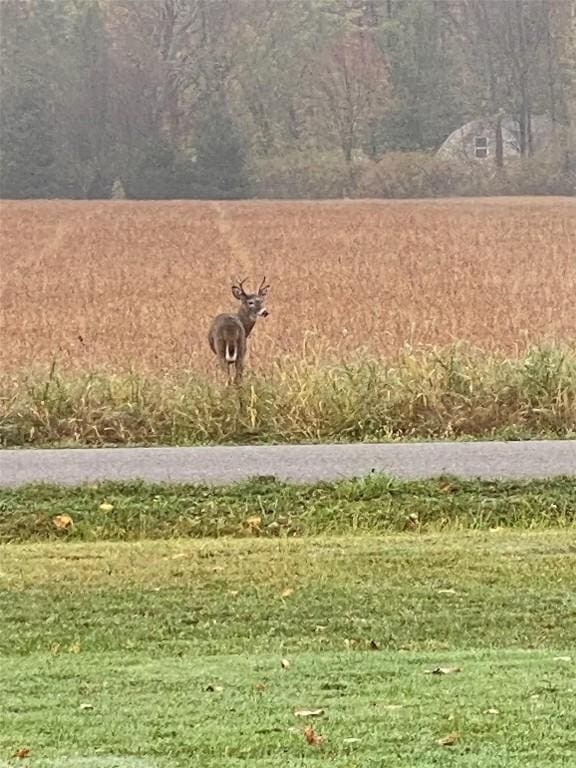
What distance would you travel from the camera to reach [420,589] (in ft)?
25.4

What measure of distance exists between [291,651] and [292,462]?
14.5 feet

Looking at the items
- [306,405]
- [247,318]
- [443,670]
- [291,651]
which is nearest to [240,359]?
[247,318]

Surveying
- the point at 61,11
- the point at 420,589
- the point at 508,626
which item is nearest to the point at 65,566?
the point at 420,589

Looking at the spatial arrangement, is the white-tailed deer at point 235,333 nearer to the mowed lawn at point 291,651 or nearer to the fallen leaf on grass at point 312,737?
the mowed lawn at point 291,651

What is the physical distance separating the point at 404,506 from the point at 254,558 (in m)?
1.77

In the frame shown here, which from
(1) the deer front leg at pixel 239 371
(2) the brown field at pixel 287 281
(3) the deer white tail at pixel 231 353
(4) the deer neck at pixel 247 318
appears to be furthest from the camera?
(2) the brown field at pixel 287 281

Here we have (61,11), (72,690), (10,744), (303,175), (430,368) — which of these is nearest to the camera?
(10,744)

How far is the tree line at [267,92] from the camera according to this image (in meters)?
63.8

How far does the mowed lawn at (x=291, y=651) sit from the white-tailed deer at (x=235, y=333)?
4108 mm

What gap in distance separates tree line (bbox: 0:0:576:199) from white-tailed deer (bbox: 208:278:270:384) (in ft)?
156

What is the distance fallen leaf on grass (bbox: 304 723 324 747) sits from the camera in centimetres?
489

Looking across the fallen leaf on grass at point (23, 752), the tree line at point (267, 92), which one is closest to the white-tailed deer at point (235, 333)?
the fallen leaf on grass at point (23, 752)

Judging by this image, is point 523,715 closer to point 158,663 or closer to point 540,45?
point 158,663

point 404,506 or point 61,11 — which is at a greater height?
point 61,11
